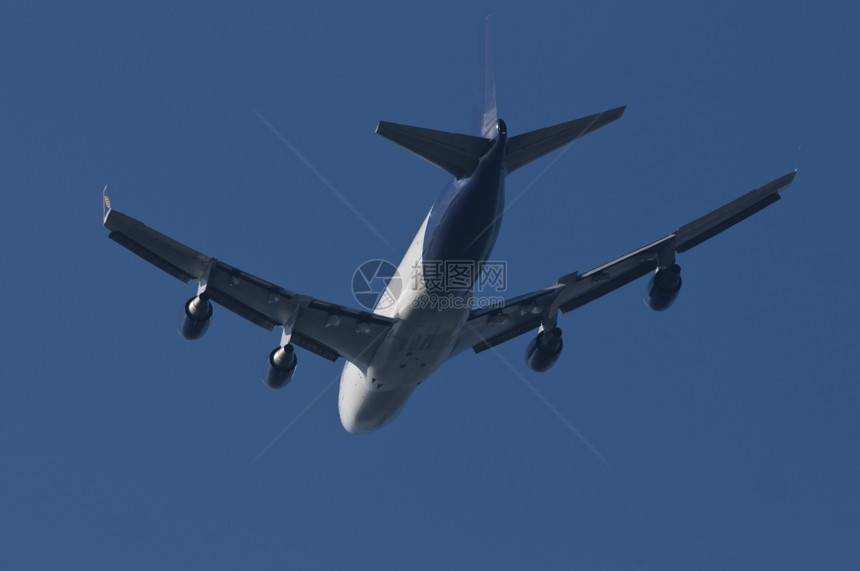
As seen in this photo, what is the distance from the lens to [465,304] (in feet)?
128

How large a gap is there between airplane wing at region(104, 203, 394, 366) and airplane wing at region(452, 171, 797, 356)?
3.83 meters

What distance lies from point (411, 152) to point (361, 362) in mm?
9425

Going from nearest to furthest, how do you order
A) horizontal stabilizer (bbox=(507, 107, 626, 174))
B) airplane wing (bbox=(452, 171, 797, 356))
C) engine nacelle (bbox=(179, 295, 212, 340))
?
horizontal stabilizer (bbox=(507, 107, 626, 174)) → engine nacelle (bbox=(179, 295, 212, 340)) → airplane wing (bbox=(452, 171, 797, 356))

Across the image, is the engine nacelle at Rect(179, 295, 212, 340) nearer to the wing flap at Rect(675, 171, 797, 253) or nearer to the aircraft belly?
the aircraft belly

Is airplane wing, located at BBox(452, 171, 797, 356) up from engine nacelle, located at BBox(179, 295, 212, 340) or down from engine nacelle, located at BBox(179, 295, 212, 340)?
up

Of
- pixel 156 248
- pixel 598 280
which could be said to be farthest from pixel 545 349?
pixel 156 248

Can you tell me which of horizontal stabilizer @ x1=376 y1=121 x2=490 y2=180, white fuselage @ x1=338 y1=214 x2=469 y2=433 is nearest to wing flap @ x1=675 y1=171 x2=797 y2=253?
white fuselage @ x1=338 y1=214 x2=469 y2=433

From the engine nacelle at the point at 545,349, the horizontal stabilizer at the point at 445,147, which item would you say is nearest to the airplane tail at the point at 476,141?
the horizontal stabilizer at the point at 445,147

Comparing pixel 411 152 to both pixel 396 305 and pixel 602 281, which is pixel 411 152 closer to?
pixel 396 305

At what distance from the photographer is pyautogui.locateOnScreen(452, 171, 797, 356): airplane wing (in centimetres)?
4091

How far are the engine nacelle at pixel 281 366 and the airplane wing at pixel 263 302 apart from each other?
71 cm

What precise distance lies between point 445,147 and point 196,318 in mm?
9195

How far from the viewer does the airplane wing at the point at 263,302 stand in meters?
37.7

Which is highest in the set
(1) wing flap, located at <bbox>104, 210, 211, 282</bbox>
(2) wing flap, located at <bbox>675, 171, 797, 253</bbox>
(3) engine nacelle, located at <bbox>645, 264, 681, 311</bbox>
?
(2) wing flap, located at <bbox>675, 171, 797, 253</bbox>
